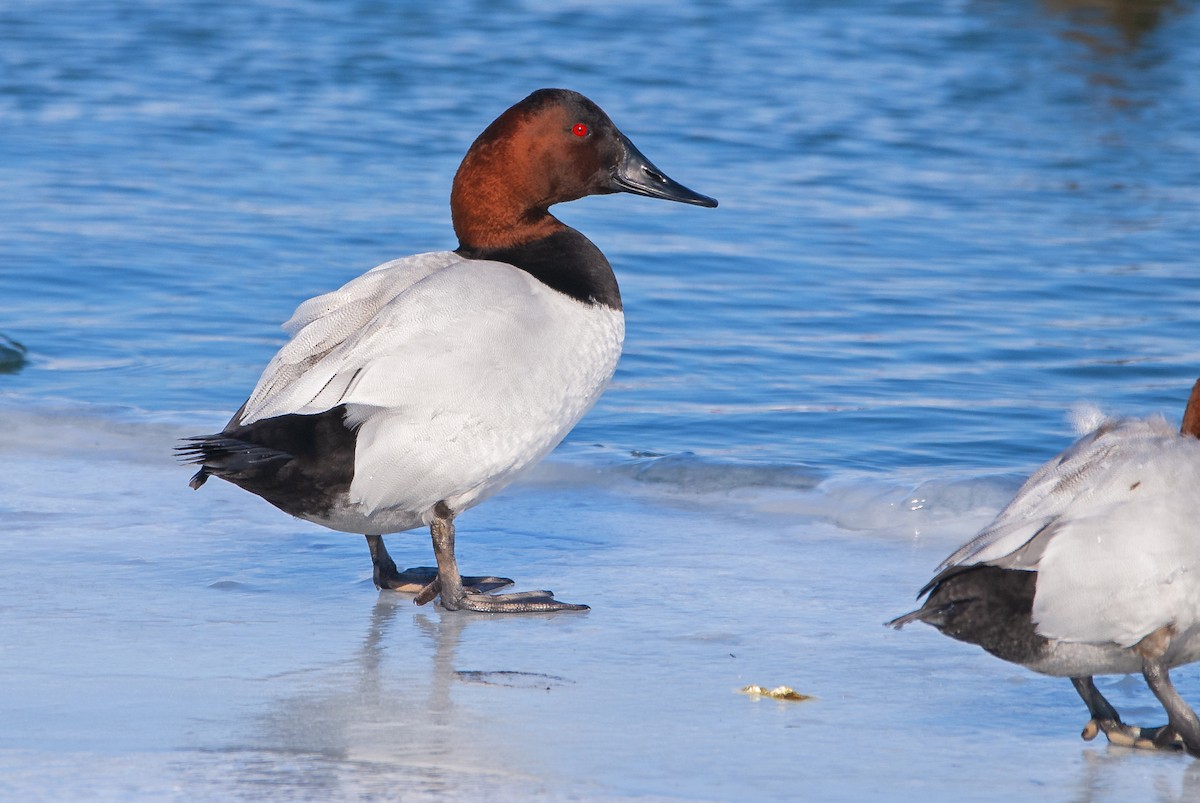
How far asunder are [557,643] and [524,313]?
716 millimetres

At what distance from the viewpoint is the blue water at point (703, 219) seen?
5.39 metres

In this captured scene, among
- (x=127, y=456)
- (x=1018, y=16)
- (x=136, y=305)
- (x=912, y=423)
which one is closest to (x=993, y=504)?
(x=912, y=423)

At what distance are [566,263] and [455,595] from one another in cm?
80

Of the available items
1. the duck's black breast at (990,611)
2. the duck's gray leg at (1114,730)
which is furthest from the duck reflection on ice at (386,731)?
the duck's gray leg at (1114,730)

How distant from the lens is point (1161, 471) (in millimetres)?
2893

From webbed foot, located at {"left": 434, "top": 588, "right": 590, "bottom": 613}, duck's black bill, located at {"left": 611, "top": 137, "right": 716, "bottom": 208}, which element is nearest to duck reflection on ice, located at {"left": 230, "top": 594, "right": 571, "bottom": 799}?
webbed foot, located at {"left": 434, "top": 588, "right": 590, "bottom": 613}

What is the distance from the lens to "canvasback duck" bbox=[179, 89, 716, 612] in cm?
357

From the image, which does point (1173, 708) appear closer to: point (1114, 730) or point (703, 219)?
point (1114, 730)

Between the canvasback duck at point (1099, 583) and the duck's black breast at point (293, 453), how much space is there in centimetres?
128

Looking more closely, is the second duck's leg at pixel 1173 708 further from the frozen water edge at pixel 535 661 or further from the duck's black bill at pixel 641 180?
the duck's black bill at pixel 641 180

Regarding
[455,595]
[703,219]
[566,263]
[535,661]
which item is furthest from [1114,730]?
[703,219]

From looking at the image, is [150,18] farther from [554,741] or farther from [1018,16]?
[554,741]

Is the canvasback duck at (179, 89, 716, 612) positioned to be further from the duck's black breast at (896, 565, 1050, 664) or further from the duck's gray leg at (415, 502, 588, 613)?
the duck's black breast at (896, 565, 1050, 664)

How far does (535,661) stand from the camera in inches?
132
